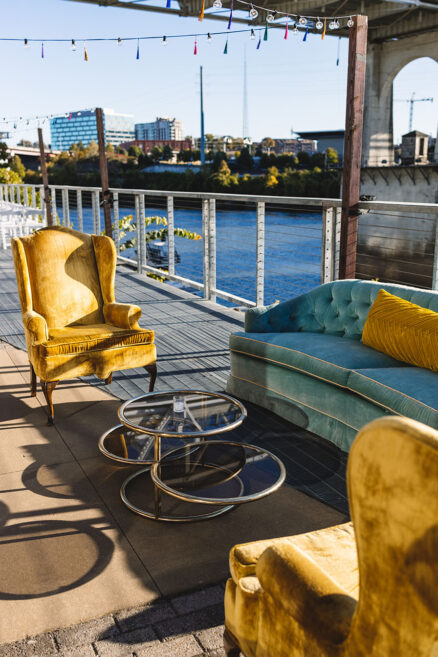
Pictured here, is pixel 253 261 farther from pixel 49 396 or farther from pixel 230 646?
pixel 230 646

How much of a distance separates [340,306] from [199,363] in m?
1.29

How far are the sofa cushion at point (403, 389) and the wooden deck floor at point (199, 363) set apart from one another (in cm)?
40

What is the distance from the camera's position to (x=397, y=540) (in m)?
0.96

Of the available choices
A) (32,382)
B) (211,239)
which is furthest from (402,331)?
(211,239)

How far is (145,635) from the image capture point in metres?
1.77

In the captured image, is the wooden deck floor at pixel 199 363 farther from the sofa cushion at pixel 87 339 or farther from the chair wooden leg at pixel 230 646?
the chair wooden leg at pixel 230 646

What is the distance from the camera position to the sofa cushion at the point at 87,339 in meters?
3.54

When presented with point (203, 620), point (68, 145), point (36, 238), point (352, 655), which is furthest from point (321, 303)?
point (68, 145)

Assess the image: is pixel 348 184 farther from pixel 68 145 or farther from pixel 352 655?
pixel 68 145

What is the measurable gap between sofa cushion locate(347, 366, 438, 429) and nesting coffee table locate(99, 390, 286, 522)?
56 cm

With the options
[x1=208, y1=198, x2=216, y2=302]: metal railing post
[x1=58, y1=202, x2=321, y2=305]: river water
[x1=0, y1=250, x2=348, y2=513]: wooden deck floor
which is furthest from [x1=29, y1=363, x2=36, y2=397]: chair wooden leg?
[x1=208, y1=198, x2=216, y2=302]: metal railing post

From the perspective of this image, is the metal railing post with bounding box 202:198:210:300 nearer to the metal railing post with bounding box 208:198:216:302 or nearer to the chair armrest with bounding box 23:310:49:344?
the metal railing post with bounding box 208:198:216:302

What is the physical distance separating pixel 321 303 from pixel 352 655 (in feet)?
9.47

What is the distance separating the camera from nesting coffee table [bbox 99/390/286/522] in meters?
2.45
